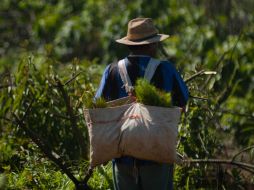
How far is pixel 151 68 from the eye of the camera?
16.2ft

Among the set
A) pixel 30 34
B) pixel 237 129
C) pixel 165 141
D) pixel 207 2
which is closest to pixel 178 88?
pixel 165 141

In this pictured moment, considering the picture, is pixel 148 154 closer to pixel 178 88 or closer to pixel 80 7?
pixel 178 88

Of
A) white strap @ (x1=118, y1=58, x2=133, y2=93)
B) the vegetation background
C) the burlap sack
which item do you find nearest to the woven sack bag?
the burlap sack

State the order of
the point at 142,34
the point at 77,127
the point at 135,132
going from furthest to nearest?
the point at 77,127 → the point at 142,34 → the point at 135,132

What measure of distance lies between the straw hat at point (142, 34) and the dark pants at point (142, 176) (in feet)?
2.60

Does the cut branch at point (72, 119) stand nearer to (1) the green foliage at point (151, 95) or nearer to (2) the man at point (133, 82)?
(2) the man at point (133, 82)

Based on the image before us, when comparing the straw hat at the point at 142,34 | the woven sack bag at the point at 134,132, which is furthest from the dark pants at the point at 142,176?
the straw hat at the point at 142,34

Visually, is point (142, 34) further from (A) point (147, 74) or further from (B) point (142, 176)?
(B) point (142, 176)

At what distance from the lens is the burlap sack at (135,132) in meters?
4.68

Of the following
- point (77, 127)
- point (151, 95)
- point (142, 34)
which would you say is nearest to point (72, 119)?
point (77, 127)

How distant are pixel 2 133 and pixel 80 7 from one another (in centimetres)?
802

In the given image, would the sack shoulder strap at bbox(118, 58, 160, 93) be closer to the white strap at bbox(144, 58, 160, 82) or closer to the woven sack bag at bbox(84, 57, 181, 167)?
the white strap at bbox(144, 58, 160, 82)

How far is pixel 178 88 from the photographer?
504cm

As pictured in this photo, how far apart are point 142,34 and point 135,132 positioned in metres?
0.76
